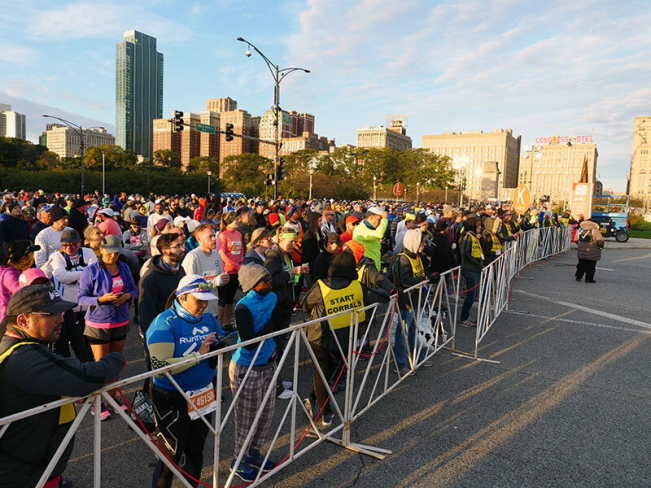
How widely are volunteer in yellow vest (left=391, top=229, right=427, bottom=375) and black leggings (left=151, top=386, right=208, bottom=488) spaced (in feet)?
10.9

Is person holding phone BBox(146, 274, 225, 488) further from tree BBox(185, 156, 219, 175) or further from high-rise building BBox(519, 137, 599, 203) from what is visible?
high-rise building BBox(519, 137, 599, 203)

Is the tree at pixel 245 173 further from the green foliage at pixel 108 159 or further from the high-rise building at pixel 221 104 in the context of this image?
the high-rise building at pixel 221 104

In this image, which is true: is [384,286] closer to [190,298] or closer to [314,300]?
[314,300]

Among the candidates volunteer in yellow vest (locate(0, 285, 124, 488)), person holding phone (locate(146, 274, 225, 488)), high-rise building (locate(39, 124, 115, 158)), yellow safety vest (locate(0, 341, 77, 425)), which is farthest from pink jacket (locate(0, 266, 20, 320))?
high-rise building (locate(39, 124, 115, 158))

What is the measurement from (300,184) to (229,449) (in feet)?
218

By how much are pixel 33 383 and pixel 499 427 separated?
4301 mm

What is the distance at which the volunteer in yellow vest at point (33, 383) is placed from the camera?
85.5 inches

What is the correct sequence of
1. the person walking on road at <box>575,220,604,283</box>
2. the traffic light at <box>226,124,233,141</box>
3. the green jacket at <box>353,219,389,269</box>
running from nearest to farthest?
the green jacket at <box>353,219,389,269</box>
the person walking on road at <box>575,220,604,283</box>
the traffic light at <box>226,124,233,141</box>

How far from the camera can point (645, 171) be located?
384ft

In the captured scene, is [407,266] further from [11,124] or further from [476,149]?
[11,124]

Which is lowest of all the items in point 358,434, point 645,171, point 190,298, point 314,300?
point 358,434

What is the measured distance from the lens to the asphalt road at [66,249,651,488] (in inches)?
150

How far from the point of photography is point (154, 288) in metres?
4.40

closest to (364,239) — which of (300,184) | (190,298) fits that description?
(190,298)
